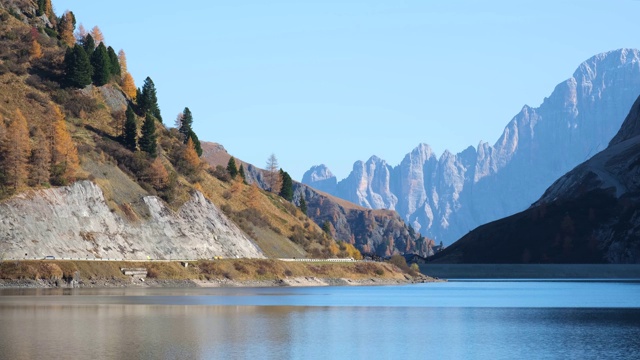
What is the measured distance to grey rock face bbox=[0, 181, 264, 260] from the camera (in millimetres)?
151750

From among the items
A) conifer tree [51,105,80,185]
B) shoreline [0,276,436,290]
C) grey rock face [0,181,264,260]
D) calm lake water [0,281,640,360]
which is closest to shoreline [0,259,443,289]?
shoreline [0,276,436,290]

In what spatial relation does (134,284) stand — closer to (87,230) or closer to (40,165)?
(87,230)

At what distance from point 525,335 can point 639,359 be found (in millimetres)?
18077

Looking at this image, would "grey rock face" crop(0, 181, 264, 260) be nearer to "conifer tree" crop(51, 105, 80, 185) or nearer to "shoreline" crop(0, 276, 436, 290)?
"conifer tree" crop(51, 105, 80, 185)

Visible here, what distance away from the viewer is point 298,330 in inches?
3179

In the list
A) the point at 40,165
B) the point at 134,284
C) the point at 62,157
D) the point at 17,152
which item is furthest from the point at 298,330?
the point at 62,157

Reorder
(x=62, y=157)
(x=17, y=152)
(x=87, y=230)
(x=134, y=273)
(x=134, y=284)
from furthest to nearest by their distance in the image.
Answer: (x=62, y=157) < (x=87, y=230) < (x=134, y=273) < (x=134, y=284) < (x=17, y=152)

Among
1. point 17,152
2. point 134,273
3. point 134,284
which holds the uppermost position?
point 17,152

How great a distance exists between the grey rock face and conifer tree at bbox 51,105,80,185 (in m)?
2.35

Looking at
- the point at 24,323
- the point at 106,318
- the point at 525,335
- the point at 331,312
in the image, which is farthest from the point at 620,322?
the point at 24,323

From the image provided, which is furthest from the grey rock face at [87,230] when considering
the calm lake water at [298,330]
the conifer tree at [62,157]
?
the calm lake water at [298,330]

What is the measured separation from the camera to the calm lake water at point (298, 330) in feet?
209

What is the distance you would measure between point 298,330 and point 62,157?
10260 cm

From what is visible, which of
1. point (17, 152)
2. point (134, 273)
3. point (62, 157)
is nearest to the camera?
point (17, 152)
